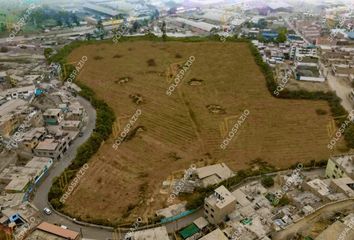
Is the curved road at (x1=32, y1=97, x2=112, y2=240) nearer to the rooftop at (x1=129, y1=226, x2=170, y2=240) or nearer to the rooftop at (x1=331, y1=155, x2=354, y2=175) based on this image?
the rooftop at (x1=129, y1=226, x2=170, y2=240)

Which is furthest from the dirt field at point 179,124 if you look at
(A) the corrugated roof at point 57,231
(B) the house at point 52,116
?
(B) the house at point 52,116

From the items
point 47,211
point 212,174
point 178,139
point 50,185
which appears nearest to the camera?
point 47,211

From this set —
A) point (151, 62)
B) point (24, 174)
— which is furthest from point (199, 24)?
point (24, 174)

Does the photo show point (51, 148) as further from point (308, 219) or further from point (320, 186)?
point (320, 186)

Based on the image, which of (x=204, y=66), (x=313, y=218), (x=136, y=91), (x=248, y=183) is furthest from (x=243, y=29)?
(x=313, y=218)

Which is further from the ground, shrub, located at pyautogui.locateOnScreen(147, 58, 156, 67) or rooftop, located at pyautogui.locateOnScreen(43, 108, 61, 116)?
rooftop, located at pyautogui.locateOnScreen(43, 108, 61, 116)

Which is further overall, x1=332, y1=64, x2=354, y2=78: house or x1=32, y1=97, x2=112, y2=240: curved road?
x1=332, y1=64, x2=354, y2=78: house

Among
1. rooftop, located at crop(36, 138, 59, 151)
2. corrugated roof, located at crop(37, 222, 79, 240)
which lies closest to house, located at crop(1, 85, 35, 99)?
rooftop, located at crop(36, 138, 59, 151)
